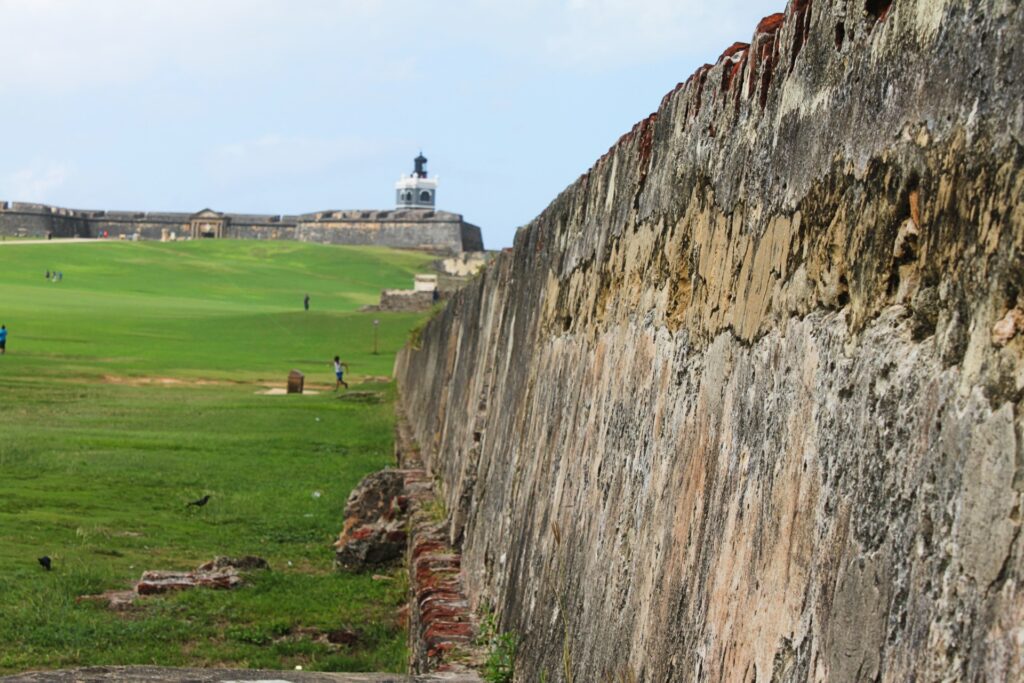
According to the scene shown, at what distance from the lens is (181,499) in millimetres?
12633

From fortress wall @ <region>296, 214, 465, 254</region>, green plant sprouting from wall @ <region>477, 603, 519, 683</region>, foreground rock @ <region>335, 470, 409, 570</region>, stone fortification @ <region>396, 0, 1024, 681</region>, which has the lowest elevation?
foreground rock @ <region>335, 470, 409, 570</region>

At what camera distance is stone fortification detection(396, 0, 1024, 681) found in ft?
5.43

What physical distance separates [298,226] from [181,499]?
386 ft

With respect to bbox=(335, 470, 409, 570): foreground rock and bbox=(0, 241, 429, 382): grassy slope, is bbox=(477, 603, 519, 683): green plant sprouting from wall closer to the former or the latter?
bbox=(335, 470, 409, 570): foreground rock

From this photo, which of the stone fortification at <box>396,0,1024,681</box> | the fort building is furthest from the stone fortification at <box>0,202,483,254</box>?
the stone fortification at <box>396,0,1024,681</box>

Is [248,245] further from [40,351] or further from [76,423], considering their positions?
[76,423]

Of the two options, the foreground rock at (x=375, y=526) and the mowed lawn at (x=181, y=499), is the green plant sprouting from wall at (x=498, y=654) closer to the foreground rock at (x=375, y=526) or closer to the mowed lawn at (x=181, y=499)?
the mowed lawn at (x=181, y=499)

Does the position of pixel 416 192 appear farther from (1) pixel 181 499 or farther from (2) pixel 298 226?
(1) pixel 181 499

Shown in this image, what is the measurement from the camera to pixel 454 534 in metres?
7.79

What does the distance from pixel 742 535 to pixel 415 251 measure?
11483 centimetres

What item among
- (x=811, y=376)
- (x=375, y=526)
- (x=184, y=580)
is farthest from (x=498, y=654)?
(x=375, y=526)

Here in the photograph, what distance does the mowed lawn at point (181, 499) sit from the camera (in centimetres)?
746

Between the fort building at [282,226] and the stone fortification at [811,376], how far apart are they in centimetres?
11578

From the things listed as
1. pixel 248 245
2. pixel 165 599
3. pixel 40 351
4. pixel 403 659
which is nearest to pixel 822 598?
pixel 403 659
